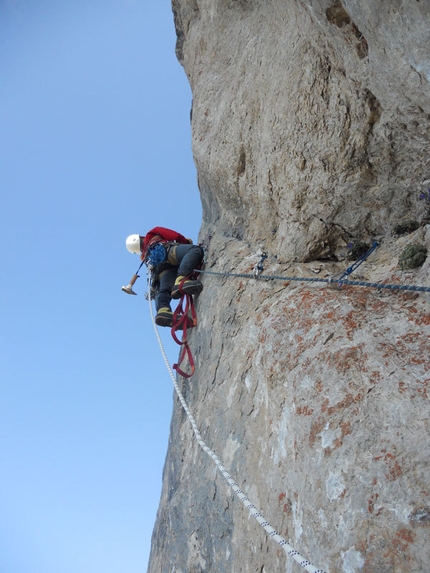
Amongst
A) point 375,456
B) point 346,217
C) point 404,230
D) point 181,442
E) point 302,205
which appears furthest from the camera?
point 181,442

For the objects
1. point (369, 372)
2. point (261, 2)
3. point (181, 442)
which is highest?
point (261, 2)

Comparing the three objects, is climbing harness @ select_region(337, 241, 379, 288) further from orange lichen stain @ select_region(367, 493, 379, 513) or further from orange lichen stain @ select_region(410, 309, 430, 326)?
orange lichen stain @ select_region(367, 493, 379, 513)

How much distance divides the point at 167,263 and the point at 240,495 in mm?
5376

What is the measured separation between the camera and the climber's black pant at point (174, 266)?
7.29 metres

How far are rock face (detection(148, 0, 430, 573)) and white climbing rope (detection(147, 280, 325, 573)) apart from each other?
34cm

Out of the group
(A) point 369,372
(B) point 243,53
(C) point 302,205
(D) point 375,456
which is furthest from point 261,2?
(D) point 375,456

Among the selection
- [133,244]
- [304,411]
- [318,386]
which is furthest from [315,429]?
[133,244]

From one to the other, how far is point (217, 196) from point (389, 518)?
18.2 ft

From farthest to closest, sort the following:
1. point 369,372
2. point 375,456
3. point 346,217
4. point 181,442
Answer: point 181,442, point 346,217, point 369,372, point 375,456

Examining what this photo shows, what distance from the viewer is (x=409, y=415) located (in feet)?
9.84

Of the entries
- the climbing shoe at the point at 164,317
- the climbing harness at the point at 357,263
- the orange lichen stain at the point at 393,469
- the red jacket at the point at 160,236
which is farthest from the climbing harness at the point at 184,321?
the orange lichen stain at the point at 393,469

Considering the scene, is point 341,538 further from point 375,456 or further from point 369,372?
point 369,372

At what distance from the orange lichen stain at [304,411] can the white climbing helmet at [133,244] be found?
5.78 meters

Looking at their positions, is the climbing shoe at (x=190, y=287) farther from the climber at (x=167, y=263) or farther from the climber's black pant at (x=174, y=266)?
the climber's black pant at (x=174, y=266)
